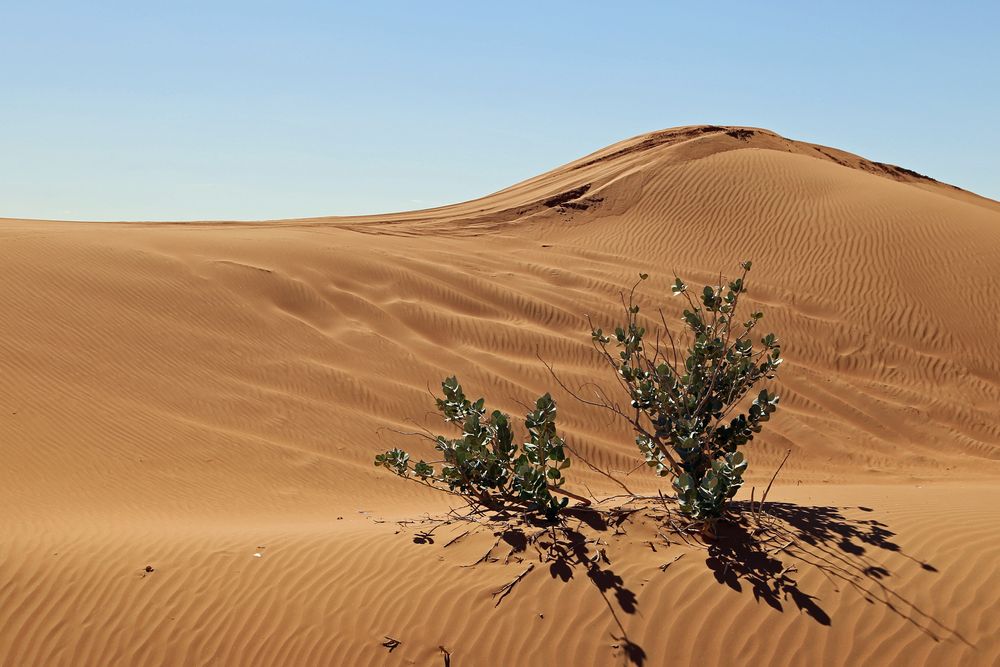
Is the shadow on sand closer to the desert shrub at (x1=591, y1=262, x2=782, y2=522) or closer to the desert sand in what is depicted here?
the desert sand

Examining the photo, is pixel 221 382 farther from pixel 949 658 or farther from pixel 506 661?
pixel 949 658

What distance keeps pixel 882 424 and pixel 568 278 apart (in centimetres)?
735

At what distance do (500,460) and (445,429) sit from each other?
6611mm

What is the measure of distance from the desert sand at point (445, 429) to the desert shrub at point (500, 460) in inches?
17.2

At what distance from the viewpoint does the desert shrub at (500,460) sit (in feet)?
20.6

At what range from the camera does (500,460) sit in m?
6.67

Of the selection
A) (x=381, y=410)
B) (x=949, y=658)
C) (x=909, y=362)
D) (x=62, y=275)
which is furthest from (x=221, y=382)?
(x=909, y=362)

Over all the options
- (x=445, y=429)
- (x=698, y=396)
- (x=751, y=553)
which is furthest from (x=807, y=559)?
(x=445, y=429)

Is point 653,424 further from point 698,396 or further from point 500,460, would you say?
A: point 500,460

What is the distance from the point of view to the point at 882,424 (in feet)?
50.4

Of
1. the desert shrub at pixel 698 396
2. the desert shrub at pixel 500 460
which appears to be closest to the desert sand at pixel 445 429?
the desert shrub at pixel 500 460

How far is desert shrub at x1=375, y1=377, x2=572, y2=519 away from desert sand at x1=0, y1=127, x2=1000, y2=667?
A: 1.43ft

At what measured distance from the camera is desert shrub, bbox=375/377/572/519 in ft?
20.6

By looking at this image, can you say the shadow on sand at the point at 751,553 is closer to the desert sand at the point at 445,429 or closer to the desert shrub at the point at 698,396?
the desert sand at the point at 445,429
